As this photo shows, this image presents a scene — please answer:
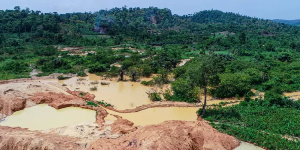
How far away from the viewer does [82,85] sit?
88.2 feet

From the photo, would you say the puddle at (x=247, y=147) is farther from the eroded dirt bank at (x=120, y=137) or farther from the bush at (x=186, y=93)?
the bush at (x=186, y=93)

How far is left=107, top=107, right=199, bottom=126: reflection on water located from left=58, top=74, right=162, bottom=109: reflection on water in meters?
1.85

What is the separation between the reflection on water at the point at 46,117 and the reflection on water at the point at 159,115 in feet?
7.76


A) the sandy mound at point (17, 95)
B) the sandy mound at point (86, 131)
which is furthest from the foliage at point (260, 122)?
the sandy mound at point (17, 95)

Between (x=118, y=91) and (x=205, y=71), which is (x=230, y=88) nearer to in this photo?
(x=205, y=71)

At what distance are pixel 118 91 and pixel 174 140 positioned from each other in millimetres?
14043

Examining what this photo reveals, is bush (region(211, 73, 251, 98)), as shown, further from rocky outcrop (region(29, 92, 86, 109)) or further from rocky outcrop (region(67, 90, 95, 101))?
rocky outcrop (region(29, 92, 86, 109))

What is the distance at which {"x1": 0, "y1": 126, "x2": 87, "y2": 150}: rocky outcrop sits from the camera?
40.0 ft

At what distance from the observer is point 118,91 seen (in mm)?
25250

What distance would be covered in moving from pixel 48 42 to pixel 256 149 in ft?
183

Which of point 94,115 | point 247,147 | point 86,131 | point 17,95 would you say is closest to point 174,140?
point 247,147

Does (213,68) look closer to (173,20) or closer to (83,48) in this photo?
(83,48)

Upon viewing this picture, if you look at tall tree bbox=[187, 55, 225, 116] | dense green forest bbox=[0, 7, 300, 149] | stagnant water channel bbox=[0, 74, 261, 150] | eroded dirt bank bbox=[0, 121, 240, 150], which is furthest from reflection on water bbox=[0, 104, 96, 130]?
tall tree bbox=[187, 55, 225, 116]

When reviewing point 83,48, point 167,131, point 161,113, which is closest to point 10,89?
point 161,113
